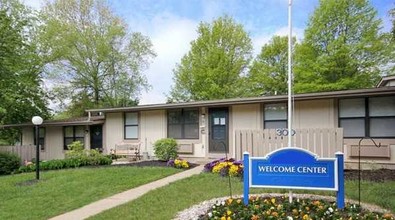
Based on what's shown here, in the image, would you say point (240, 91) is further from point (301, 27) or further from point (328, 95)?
point (328, 95)

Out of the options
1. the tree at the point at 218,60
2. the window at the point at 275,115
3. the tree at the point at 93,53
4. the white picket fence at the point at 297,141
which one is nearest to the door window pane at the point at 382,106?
the white picket fence at the point at 297,141

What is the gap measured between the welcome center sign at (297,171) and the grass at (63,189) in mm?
4234

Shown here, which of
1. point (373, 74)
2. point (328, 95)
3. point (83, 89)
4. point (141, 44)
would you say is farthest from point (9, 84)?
point (373, 74)

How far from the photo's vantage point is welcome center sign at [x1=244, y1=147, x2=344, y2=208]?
18.7 ft

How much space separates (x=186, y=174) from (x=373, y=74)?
60.9 ft

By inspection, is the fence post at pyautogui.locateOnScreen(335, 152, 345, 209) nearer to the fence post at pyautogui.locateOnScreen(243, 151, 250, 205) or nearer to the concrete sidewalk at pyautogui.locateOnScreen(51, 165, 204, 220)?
the fence post at pyautogui.locateOnScreen(243, 151, 250, 205)

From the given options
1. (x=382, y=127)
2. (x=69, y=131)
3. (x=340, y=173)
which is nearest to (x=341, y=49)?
(x=382, y=127)

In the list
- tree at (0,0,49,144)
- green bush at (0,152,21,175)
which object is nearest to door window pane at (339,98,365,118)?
green bush at (0,152,21,175)

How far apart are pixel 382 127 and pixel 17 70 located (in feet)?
60.5

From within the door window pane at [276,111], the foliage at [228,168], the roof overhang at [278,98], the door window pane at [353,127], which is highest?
the roof overhang at [278,98]

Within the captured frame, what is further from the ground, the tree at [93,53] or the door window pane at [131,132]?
the tree at [93,53]

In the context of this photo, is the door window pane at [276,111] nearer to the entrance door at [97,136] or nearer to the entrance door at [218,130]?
the entrance door at [218,130]

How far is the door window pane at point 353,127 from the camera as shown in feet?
37.9

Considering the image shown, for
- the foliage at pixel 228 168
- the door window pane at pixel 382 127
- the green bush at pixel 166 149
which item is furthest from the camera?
the green bush at pixel 166 149
